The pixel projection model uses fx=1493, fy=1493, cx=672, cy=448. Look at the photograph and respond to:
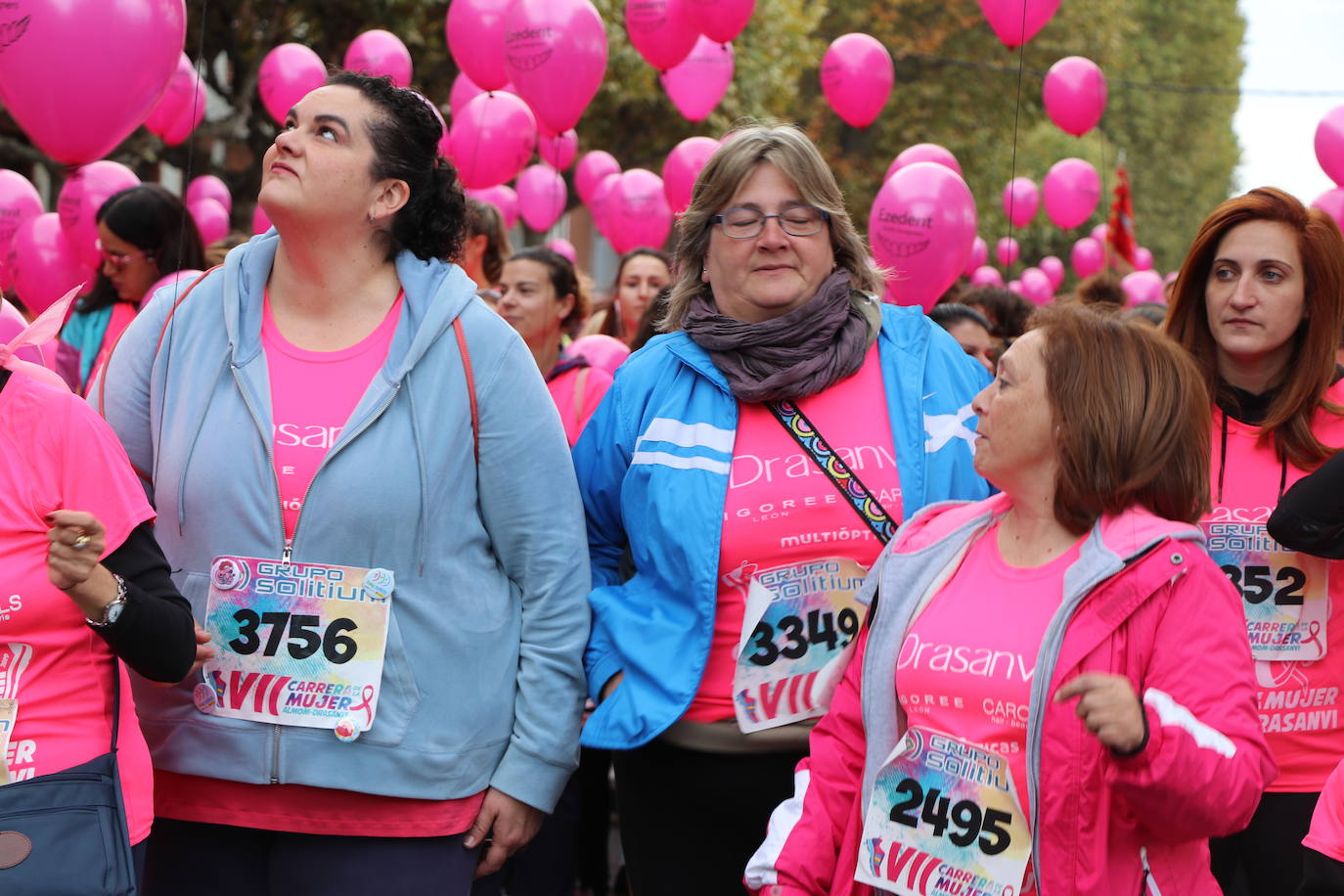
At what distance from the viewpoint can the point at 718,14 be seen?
8219 mm

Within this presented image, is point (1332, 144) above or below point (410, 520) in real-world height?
above

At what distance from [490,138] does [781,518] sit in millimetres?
6314

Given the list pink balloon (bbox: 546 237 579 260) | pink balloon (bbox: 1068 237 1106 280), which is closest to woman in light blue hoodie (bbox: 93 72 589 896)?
pink balloon (bbox: 546 237 579 260)

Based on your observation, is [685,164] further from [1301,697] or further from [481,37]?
[1301,697]

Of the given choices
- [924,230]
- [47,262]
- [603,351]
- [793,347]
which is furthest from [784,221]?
[47,262]

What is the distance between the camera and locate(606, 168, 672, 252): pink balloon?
1103 cm

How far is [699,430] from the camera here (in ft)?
10.00

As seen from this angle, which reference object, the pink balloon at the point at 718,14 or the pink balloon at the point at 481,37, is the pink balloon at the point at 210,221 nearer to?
the pink balloon at the point at 481,37

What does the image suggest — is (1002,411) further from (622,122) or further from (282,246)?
(622,122)

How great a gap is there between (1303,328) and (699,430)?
1442 mm

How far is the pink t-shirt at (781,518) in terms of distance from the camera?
295 centimetres

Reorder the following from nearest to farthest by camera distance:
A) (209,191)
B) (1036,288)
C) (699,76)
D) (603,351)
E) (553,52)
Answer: (603,351) < (553,52) < (209,191) < (699,76) < (1036,288)

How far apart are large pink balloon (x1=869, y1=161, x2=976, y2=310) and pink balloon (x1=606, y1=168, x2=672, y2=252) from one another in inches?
177

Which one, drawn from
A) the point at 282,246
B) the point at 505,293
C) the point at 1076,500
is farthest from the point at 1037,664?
the point at 505,293
